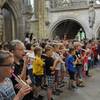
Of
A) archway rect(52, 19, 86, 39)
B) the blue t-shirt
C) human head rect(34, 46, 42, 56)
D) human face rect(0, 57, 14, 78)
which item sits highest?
archway rect(52, 19, 86, 39)

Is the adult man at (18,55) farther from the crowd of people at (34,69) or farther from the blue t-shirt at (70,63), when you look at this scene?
the blue t-shirt at (70,63)

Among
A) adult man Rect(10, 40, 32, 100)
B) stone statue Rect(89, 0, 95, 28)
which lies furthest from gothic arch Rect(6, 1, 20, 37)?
stone statue Rect(89, 0, 95, 28)

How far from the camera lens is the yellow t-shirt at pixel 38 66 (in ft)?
31.8

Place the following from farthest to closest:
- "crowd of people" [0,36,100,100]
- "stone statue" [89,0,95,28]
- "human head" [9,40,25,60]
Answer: "stone statue" [89,0,95,28] → "human head" [9,40,25,60] → "crowd of people" [0,36,100,100]

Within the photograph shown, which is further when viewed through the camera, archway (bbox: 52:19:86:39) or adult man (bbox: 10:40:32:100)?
archway (bbox: 52:19:86:39)

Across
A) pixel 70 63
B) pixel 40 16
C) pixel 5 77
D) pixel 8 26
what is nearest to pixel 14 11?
pixel 8 26

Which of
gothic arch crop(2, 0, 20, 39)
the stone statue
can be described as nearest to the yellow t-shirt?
gothic arch crop(2, 0, 20, 39)

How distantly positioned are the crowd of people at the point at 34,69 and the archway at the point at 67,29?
21.9 m

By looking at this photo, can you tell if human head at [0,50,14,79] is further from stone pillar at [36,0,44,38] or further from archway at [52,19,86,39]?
archway at [52,19,86,39]

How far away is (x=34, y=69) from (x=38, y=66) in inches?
6.5

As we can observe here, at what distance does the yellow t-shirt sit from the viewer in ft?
31.8

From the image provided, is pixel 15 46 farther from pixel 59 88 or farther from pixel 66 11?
pixel 66 11

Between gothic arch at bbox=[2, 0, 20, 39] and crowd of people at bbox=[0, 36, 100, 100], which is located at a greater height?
gothic arch at bbox=[2, 0, 20, 39]

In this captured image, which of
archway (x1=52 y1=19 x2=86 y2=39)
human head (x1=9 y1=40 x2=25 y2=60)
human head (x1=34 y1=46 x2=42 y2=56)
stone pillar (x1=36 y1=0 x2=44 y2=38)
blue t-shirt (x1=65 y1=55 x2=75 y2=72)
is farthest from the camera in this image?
archway (x1=52 y1=19 x2=86 y2=39)
